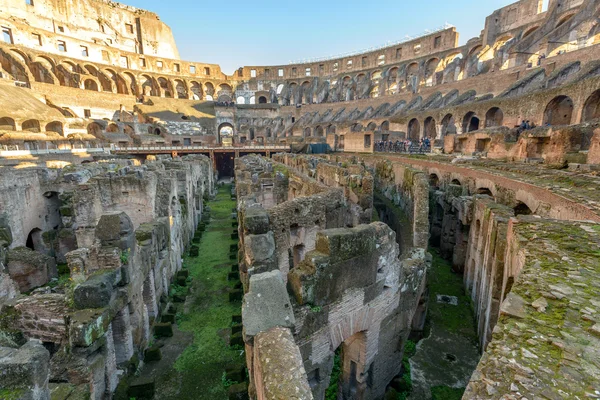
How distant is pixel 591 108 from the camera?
16.5 metres

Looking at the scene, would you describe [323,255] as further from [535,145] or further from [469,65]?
[469,65]

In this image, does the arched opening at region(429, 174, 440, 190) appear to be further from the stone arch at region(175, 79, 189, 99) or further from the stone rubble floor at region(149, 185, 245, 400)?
the stone arch at region(175, 79, 189, 99)

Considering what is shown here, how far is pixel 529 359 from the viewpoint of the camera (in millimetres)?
2188

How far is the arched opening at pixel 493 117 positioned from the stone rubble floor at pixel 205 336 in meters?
23.4

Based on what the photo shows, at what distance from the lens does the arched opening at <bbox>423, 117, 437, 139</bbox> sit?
32.3m

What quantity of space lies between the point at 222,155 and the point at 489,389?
40986 mm

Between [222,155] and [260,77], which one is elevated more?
[260,77]

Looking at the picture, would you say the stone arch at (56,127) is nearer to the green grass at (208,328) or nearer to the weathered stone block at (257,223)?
the green grass at (208,328)

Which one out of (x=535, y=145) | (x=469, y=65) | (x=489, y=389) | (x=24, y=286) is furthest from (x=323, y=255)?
(x=469, y=65)

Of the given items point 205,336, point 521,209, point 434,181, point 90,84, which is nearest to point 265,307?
point 205,336

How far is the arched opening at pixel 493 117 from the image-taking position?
24.4 m

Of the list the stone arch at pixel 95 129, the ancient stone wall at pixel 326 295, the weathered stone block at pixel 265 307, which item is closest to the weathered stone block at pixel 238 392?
the ancient stone wall at pixel 326 295

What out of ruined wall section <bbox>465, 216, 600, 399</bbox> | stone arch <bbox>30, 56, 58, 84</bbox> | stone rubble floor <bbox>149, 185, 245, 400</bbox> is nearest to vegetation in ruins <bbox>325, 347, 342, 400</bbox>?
stone rubble floor <bbox>149, 185, 245, 400</bbox>

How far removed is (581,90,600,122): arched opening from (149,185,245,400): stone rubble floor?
66.0 feet
